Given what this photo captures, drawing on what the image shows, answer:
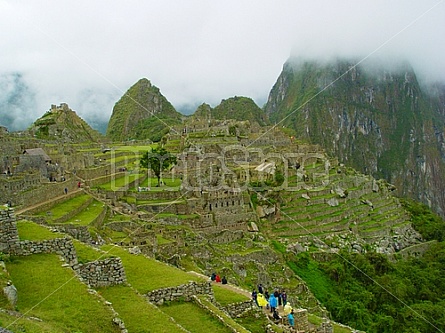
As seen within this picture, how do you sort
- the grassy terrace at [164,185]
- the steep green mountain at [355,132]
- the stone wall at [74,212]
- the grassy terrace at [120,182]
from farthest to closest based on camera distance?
the steep green mountain at [355,132]
the grassy terrace at [164,185]
the grassy terrace at [120,182]
the stone wall at [74,212]

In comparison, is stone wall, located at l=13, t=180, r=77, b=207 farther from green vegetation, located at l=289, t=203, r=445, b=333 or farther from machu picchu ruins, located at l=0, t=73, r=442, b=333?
green vegetation, located at l=289, t=203, r=445, b=333

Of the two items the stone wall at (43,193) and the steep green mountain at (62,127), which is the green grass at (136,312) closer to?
the stone wall at (43,193)

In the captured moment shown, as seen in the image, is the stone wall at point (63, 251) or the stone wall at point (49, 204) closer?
the stone wall at point (63, 251)

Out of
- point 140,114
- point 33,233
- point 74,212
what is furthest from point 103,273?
point 140,114

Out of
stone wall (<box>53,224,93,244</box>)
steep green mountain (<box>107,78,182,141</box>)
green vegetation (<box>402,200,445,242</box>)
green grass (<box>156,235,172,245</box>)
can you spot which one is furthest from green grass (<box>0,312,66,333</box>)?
steep green mountain (<box>107,78,182,141</box>)

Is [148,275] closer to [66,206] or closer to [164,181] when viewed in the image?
[66,206]

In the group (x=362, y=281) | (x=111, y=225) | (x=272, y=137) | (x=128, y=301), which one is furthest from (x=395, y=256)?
(x=128, y=301)

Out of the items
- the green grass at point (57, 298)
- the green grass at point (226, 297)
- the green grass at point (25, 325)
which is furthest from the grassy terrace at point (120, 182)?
the green grass at point (25, 325)
